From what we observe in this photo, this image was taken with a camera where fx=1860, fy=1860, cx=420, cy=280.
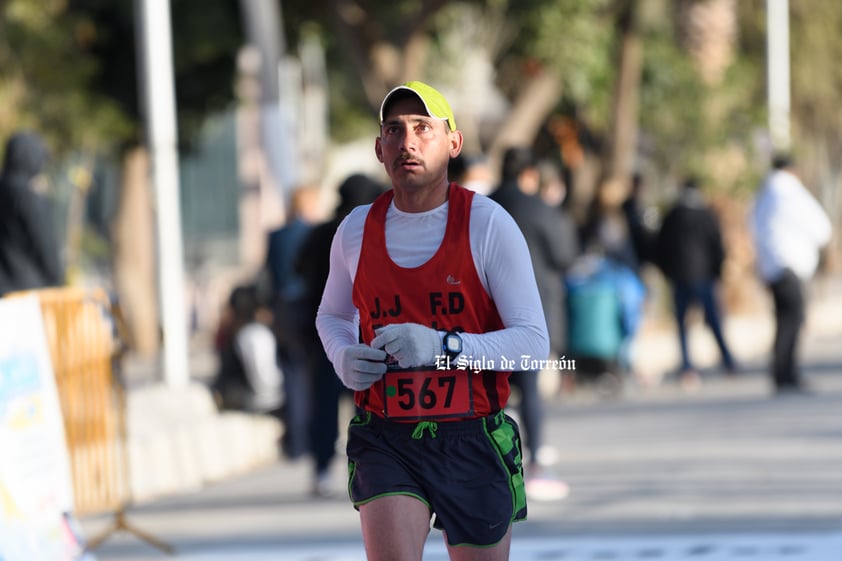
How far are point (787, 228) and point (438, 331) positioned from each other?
10027 millimetres

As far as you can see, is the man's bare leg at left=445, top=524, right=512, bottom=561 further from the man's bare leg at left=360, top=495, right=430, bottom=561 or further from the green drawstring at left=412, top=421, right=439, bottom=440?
the green drawstring at left=412, top=421, right=439, bottom=440

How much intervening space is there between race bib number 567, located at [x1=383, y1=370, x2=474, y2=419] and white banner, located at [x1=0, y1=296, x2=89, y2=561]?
246 centimetres

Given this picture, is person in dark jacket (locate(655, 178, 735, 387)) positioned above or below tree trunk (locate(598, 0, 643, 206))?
below

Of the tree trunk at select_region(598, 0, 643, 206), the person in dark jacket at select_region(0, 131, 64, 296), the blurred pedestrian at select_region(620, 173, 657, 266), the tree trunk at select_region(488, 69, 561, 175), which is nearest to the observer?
the person in dark jacket at select_region(0, 131, 64, 296)

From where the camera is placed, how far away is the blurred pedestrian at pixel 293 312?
10.8 meters

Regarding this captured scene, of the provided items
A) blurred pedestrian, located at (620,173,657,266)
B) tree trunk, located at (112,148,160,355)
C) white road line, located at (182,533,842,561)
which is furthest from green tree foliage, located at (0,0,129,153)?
white road line, located at (182,533,842,561)

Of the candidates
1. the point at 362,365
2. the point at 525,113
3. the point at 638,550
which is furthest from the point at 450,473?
the point at 525,113

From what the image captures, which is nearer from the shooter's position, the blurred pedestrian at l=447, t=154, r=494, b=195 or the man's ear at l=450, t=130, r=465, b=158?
the man's ear at l=450, t=130, r=465, b=158

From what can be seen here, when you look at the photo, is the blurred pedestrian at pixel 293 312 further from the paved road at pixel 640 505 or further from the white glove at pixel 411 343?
the white glove at pixel 411 343

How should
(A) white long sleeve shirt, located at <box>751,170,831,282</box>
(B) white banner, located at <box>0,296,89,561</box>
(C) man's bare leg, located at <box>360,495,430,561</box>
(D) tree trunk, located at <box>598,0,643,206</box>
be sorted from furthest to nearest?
(D) tree trunk, located at <box>598,0,643,206</box>, (A) white long sleeve shirt, located at <box>751,170,831,282</box>, (B) white banner, located at <box>0,296,89,561</box>, (C) man's bare leg, located at <box>360,495,430,561</box>


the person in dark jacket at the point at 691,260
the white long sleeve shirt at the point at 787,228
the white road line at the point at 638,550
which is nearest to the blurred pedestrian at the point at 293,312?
the white road line at the point at 638,550

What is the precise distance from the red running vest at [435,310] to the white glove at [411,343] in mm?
120

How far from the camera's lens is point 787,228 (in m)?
14.2

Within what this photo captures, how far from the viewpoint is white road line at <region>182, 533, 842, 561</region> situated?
809 cm
